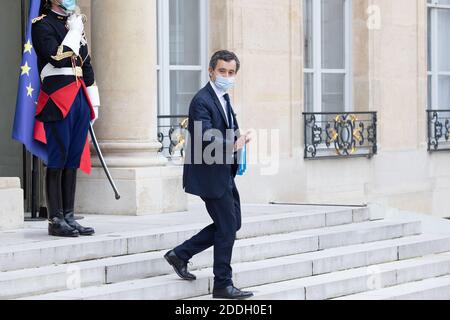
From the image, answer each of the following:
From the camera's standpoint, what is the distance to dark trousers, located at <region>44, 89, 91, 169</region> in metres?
9.33

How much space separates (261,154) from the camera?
13.7 meters

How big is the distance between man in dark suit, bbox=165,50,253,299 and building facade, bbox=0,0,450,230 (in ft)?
9.39

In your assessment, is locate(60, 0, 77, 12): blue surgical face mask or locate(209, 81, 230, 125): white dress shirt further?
locate(60, 0, 77, 12): blue surgical face mask

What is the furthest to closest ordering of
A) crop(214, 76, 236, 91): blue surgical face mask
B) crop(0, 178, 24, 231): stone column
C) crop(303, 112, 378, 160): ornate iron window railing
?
crop(303, 112, 378, 160): ornate iron window railing, crop(0, 178, 24, 231): stone column, crop(214, 76, 236, 91): blue surgical face mask

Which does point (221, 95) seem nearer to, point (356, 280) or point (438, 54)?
point (356, 280)

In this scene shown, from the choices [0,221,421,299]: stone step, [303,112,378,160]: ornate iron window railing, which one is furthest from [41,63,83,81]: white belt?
[303,112,378,160]: ornate iron window railing

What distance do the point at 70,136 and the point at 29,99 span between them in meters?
0.66

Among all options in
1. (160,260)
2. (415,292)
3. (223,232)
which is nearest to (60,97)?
(160,260)

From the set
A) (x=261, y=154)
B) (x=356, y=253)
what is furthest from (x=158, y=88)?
→ (x=356, y=253)

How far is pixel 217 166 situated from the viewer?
320 inches

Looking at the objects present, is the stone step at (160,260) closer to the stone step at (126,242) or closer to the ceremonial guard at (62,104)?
the stone step at (126,242)

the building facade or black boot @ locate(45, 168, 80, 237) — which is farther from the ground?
the building facade

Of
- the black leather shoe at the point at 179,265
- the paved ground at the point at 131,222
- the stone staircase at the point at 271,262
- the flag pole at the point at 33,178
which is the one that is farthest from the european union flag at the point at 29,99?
the black leather shoe at the point at 179,265

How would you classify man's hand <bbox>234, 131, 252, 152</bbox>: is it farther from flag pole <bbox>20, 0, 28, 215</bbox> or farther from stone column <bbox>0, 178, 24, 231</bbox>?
flag pole <bbox>20, 0, 28, 215</bbox>
